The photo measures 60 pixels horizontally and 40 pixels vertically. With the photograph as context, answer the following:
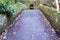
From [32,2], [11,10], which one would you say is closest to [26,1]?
[32,2]

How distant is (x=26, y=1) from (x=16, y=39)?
103ft

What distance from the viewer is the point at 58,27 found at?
312 inches

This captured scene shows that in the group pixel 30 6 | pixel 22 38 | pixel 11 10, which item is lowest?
pixel 30 6

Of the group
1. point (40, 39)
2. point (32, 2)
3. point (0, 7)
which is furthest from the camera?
point (32, 2)

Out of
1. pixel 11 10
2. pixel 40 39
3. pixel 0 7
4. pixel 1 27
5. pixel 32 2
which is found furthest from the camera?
pixel 32 2

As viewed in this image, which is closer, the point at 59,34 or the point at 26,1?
the point at 59,34

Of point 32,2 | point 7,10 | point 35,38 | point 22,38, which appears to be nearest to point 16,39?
point 22,38

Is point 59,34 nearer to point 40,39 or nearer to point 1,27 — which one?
point 40,39

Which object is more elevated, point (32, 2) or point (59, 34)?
point (59, 34)

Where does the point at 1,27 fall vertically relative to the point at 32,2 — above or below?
above

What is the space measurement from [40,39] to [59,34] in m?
1.14

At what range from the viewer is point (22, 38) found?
7297mm

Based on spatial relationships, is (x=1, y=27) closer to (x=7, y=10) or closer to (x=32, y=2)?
(x=7, y=10)

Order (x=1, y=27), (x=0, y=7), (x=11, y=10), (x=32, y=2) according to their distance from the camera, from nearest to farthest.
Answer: (x=1, y=27)
(x=0, y=7)
(x=11, y=10)
(x=32, y=2)
